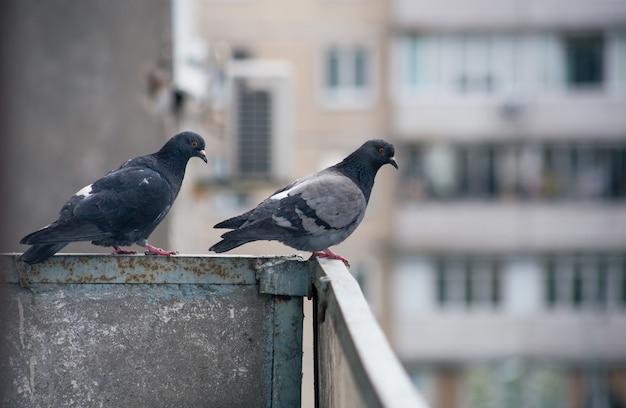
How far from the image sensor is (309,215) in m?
5.05

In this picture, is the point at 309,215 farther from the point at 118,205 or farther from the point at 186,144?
the point at 118,205

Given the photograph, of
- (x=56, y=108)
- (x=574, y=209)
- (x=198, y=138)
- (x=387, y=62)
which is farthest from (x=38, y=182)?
(x=574, y=209)

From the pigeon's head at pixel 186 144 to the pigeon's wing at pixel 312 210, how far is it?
0.46m

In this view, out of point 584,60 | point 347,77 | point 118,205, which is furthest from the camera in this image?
point 347,77

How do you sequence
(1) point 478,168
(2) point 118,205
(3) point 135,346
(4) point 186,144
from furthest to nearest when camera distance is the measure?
(1) point 478,168 < (4) point 186,144 < (2) point 118,205 < (3) point 135,346

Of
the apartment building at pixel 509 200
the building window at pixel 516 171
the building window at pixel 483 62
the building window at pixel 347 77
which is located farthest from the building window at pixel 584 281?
the building window at pixel 347 77

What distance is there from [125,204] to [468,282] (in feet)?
64.5

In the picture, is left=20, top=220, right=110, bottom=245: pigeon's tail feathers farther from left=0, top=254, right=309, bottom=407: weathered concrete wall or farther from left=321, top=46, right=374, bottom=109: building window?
left=321, top=46, right=374, bottom=109: building window

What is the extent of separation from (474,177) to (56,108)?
1549cm

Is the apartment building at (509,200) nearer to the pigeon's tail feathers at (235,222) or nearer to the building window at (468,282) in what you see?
the building window at (468,282)

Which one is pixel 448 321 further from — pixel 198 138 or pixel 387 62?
pixel 198 138

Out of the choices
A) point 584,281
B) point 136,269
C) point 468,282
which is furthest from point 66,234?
point 584,281

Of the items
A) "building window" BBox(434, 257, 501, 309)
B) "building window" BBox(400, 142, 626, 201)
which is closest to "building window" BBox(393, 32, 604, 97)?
"building window" BBox(400, 142, 626, 201)

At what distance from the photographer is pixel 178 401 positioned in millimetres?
4008
